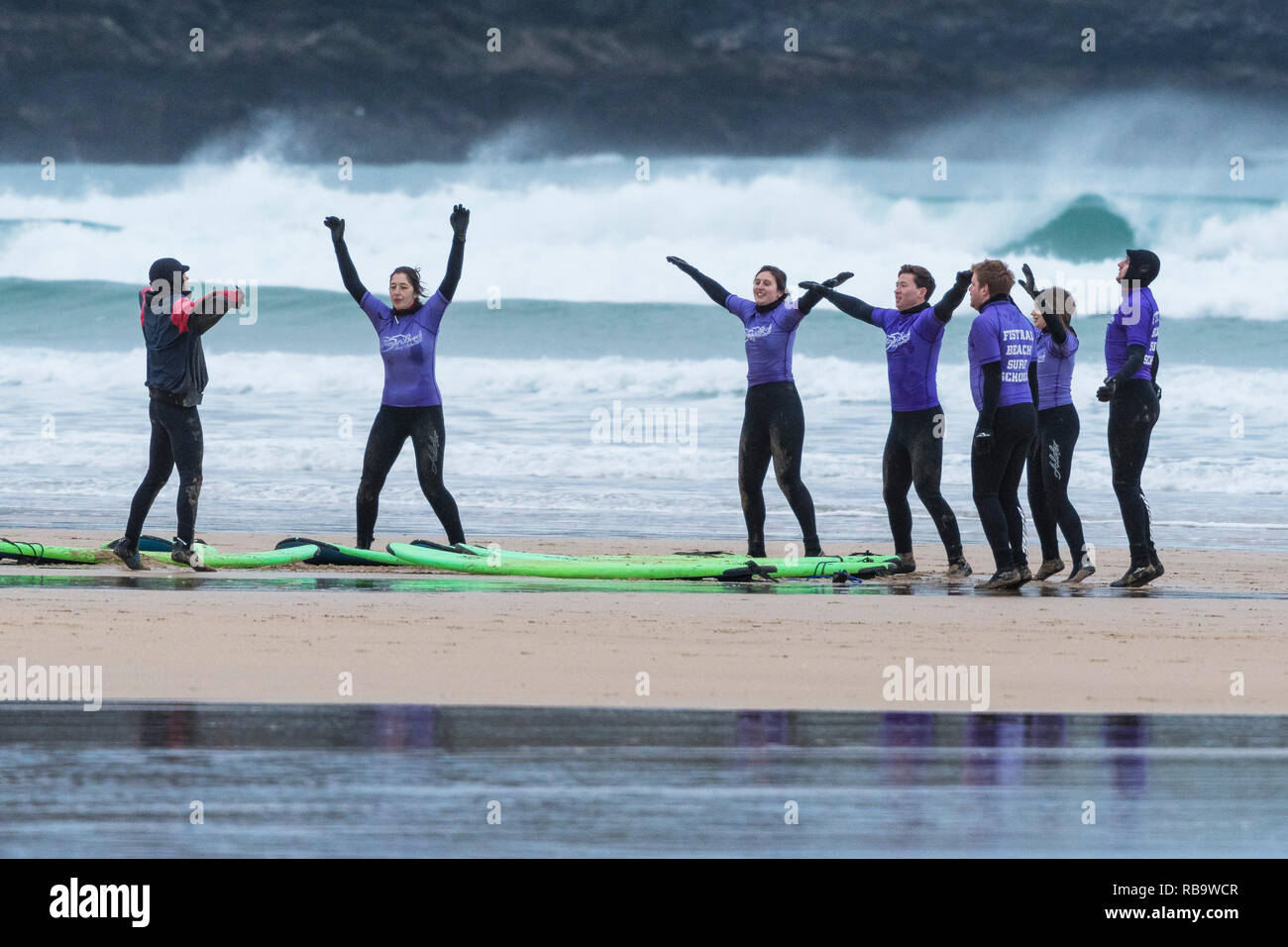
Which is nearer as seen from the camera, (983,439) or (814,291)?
(983,439)

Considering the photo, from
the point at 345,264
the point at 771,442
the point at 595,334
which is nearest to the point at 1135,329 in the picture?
the point at 771,442

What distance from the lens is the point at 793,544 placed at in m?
12.8

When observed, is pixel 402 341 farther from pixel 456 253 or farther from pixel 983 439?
pixel 983 439

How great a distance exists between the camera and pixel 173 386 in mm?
10289

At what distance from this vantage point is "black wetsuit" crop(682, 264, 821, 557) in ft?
37.0

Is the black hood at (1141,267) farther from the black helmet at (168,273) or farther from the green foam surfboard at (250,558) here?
the black helmet at (168,273)

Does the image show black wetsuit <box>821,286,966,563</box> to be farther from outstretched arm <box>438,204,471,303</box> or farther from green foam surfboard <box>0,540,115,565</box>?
green foam surfboard <box>0,540,115,565</box>

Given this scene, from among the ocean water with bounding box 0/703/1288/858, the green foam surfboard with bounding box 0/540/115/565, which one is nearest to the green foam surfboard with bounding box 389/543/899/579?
the green foam surfboard with bounding box 0/540/115/565

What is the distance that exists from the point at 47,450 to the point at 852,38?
28.7m

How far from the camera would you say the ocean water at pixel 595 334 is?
17.5 metres

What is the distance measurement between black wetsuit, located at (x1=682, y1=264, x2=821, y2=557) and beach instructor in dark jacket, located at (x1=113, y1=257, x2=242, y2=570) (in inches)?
122

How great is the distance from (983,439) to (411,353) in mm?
3509
